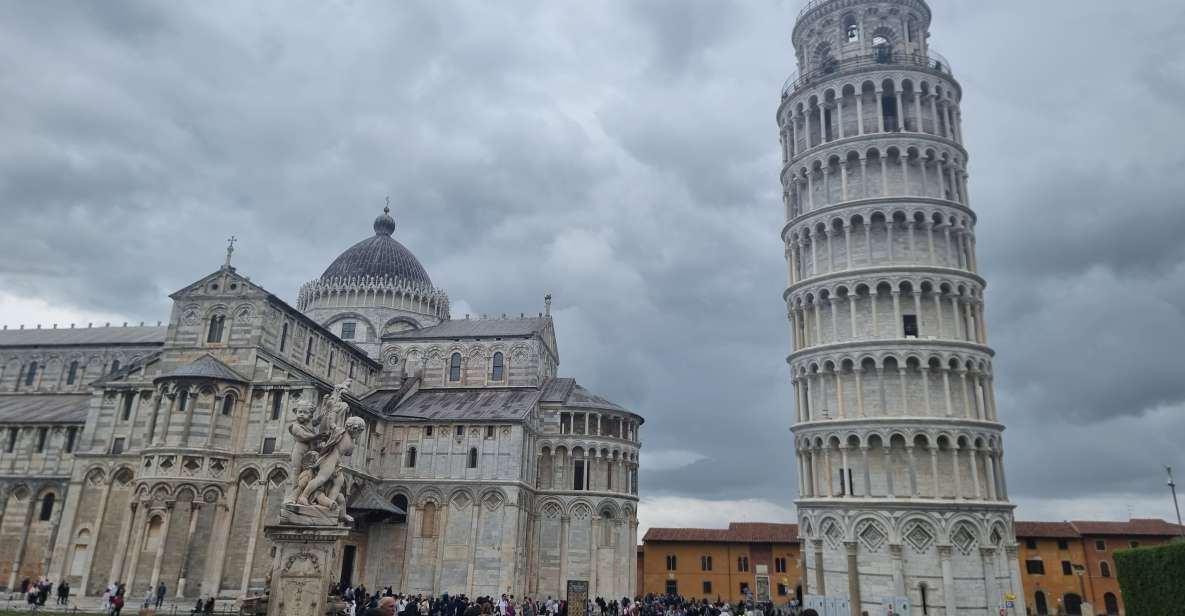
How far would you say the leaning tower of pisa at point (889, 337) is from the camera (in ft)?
Answer: 105

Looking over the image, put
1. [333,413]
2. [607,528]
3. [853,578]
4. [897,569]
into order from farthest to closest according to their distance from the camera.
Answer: [607,528] < [853,578] < [897,569] < [333,413]

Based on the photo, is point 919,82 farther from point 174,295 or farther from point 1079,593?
point 1079,593

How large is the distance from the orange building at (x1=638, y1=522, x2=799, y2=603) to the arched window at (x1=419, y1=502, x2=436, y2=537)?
2628cm

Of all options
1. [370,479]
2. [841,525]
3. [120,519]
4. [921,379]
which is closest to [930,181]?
[921,379]

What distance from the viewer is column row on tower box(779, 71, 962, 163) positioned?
124 feet

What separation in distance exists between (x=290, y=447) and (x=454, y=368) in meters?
18.4

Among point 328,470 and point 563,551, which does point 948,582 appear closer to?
point 563,551

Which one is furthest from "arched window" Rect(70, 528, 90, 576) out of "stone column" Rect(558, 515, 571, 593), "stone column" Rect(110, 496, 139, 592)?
"stone column" Rect(558, 515, 571, 593)

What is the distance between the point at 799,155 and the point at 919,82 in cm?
665

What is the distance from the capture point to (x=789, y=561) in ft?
211

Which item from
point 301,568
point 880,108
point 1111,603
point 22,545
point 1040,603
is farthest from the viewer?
point 1040,603

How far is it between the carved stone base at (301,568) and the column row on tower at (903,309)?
27.1m

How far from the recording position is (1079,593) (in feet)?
195

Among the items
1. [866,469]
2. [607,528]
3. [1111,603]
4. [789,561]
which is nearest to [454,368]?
[607,528]
